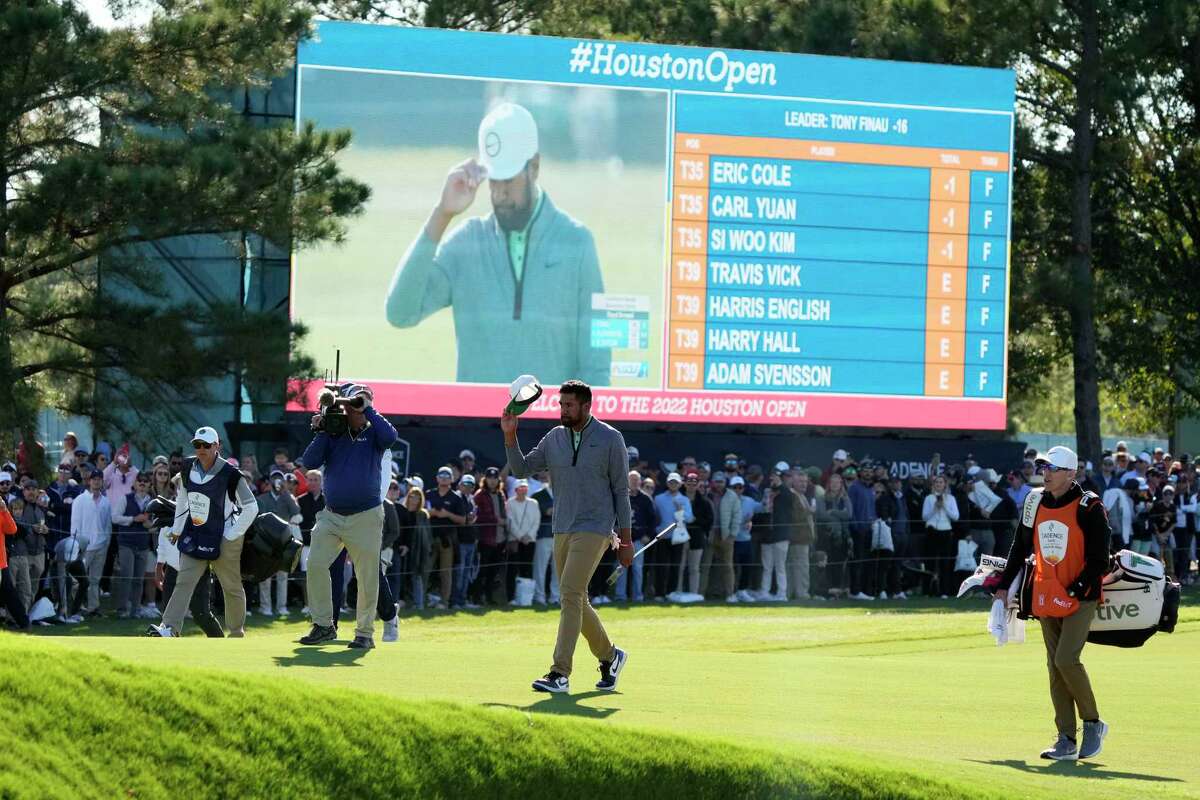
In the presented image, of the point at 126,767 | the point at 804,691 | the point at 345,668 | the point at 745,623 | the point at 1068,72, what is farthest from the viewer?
the point at 1068,72

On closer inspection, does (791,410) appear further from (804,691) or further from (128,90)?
(804,691)

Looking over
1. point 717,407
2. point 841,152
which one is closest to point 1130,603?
point 717,407

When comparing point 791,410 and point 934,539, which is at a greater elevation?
point 791,410

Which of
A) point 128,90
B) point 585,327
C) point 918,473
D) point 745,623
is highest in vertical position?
point 128,90

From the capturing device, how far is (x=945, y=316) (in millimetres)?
27938

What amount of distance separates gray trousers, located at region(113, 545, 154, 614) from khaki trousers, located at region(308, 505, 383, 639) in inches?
390

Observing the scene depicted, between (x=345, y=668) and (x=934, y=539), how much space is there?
17001mm

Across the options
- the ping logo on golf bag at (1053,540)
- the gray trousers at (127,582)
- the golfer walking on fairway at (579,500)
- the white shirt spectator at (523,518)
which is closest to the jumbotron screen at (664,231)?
the white shirt spectator at (523,518)

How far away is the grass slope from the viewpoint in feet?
25.6

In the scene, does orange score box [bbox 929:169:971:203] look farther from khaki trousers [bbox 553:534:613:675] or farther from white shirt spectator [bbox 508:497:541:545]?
khaki trousers [bbox 553:534:613:675]

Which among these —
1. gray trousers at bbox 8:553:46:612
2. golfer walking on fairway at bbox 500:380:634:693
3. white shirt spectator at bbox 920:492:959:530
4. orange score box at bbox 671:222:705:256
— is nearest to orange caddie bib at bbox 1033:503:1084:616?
golfer walking on fairway at bbox 500:380:634:693

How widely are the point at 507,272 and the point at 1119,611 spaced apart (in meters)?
15.6

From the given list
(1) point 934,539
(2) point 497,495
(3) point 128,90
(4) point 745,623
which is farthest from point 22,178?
(1) point 934,539

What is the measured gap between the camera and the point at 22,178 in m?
23.9
